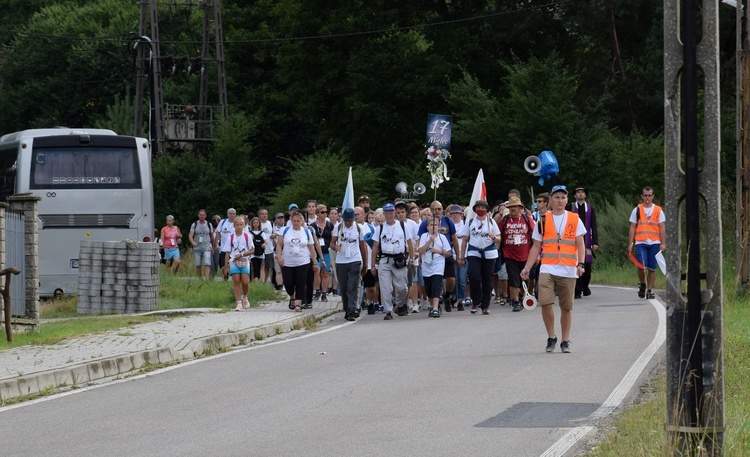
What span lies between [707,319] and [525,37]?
138ft

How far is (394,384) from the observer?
38.5ft

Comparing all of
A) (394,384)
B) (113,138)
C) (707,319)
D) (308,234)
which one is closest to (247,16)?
(113,138)

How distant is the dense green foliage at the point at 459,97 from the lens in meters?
43.0

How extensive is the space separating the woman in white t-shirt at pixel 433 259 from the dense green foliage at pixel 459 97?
20654 mm

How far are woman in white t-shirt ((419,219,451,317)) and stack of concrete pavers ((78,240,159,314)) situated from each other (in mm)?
5134

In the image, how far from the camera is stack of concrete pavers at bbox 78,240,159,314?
2291 centimetres

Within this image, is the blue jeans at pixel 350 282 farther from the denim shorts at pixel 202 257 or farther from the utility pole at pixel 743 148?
the denim shorts at pixel 202 257

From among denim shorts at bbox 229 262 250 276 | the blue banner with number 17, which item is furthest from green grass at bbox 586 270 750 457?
the blue banner with number 17

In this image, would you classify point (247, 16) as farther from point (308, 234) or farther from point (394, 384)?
point (394, 384)

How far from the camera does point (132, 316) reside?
2136 cm

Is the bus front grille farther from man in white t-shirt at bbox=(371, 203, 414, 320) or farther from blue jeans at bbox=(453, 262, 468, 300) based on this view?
blue jeans at bbox=(453, 262, 468, 300)

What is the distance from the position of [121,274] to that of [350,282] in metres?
4.77

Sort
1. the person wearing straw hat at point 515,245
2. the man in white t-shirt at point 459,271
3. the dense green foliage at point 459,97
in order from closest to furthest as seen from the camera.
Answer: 1. the person wearing straw hat at point 515,245
2. the man in white t-shirt at point 459,271
3. the dense green foliage at point 459,97

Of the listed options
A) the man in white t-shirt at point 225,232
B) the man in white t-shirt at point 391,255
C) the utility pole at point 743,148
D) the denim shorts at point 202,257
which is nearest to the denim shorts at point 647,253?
the utility pole at point 743,148
